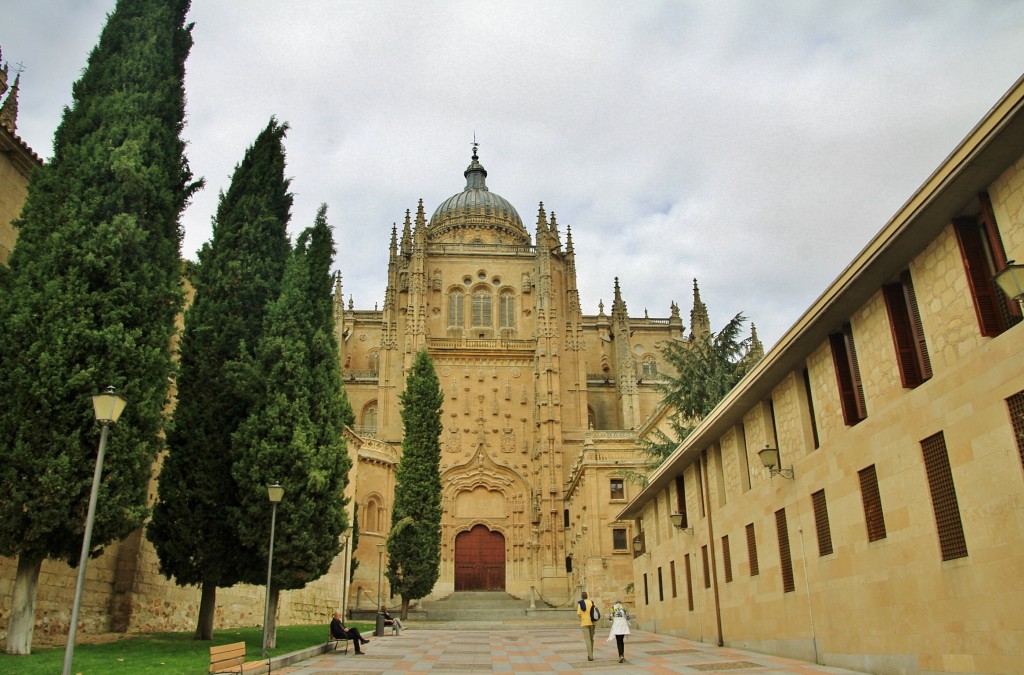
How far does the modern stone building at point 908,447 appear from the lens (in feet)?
23.7

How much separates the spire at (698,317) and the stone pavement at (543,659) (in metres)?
33.5

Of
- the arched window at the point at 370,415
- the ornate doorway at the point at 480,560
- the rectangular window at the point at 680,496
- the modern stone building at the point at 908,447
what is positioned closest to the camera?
the modern stone building at the point at 908,447

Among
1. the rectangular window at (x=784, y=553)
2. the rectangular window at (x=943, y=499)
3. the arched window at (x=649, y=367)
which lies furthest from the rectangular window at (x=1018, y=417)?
the arched window at (x=649, y=367)

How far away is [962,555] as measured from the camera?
786cm

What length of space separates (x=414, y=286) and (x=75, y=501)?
37.2m

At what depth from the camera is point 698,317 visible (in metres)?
52.3

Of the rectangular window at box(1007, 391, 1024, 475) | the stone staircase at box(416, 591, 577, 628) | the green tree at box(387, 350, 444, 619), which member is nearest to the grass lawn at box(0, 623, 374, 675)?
the rectangular window at box(1007, 391, 1024, 475)

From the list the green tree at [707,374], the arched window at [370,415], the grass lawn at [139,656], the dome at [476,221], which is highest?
the dome at [476,221]

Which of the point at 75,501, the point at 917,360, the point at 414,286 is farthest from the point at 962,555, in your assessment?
the point at 414,286

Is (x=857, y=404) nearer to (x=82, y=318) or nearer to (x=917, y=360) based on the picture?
(x=917, y=360)

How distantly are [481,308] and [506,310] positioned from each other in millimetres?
1765

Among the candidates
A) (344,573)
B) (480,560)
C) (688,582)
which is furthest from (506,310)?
(688,582)

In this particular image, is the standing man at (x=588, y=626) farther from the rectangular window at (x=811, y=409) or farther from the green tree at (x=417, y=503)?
the green tree at (x=417, y=503)

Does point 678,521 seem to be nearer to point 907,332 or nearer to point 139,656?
point 907,332
